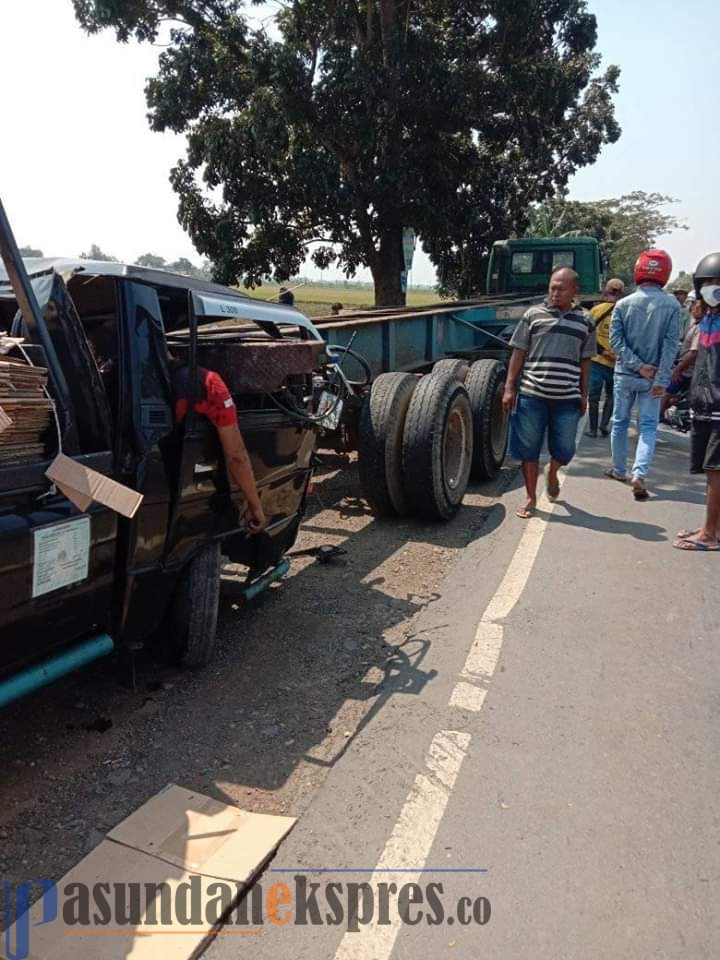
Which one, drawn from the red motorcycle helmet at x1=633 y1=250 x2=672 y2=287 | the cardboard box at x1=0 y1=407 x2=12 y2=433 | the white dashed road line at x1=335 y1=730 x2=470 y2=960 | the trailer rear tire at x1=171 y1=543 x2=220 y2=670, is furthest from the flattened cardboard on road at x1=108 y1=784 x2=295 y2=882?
the red motorcycle helmet at x1=633 y1=250 x2=672 y2=287

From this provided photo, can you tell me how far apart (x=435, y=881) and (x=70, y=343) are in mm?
2227

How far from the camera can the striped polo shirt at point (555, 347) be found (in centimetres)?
607

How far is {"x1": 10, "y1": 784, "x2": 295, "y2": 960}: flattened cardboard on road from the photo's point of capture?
2.14 m

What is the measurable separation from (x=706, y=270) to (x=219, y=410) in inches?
152

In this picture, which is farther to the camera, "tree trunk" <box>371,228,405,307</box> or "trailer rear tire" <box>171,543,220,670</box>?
"tree trunk" <box>371,228,405,307</box>

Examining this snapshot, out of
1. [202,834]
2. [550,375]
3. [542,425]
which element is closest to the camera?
[202,834]

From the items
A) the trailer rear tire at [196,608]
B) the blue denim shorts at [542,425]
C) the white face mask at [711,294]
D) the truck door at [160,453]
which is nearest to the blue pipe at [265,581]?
the trailer rear tire at [196,608]

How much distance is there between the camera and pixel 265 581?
4.12 m

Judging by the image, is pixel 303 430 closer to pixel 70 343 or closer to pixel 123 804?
pixel 70 343

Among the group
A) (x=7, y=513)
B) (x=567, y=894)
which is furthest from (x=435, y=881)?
(x=7, y=513)

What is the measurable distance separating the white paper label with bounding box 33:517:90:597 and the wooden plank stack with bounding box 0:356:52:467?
264 mm

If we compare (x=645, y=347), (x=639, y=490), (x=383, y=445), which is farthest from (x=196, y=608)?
(x=645, y=347)

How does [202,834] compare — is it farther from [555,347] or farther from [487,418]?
[487,418]

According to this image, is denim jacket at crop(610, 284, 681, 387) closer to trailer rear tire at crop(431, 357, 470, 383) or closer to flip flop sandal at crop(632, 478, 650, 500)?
flip flop sandal at crop(632, 478, 650, 500)
